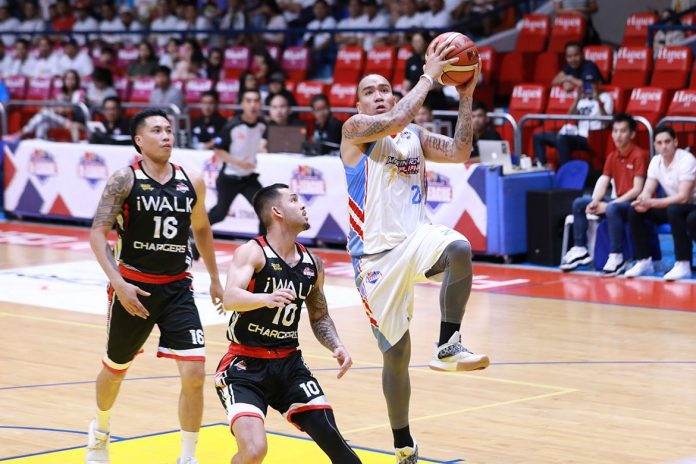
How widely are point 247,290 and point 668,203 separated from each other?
791 centimetres

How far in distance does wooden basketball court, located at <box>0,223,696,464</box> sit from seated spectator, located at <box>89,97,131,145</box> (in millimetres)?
4105

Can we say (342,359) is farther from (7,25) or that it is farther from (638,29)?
(7,25)

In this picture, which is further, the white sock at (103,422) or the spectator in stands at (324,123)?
the spectator in stands at (324,123)

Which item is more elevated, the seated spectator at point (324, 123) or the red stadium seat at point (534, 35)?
the red stadium seat at point (534, 35)

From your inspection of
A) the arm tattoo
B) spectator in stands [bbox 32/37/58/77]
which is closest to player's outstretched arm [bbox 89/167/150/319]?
the arm tattoo

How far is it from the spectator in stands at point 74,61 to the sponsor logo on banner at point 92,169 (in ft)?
19.8

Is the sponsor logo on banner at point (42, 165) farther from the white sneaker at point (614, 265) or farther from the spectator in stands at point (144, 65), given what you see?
the white sneaker at point (614, 265)

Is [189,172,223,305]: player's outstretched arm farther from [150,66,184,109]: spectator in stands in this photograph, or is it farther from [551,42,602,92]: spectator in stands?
[150,66,184,109]: spectator in stands

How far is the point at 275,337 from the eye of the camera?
602 centimetres

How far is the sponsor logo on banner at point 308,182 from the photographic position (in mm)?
15414

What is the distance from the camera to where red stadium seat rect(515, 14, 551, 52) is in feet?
61.9

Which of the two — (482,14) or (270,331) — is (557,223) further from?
(270,331)

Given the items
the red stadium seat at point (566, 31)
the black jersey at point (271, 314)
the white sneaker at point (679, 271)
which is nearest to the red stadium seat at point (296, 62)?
the red stadium seat at point (566, 31)

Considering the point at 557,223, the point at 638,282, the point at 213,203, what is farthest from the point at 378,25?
the point at 638,282
